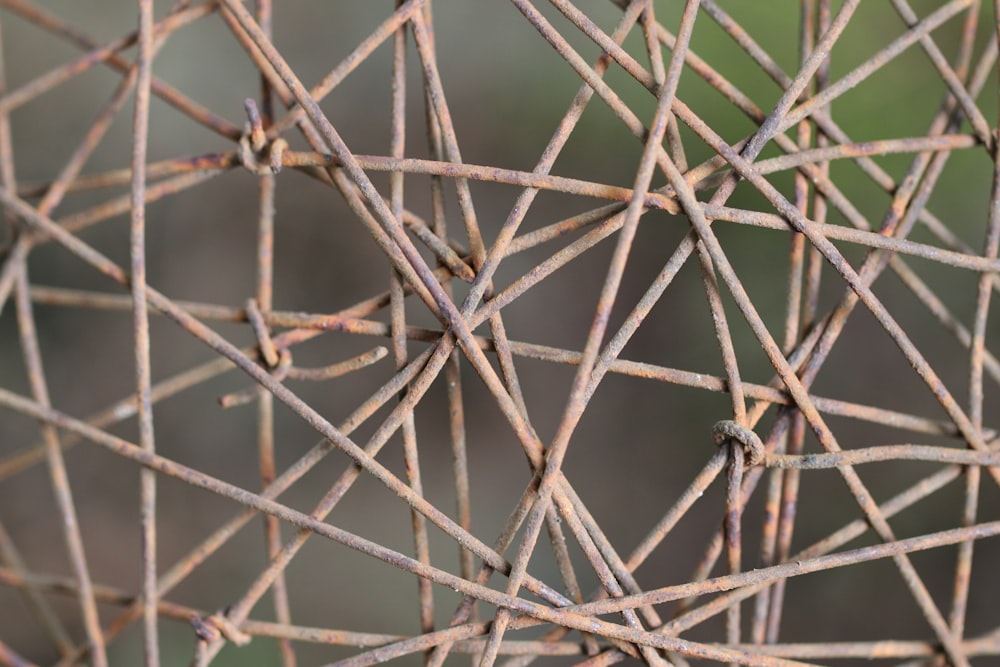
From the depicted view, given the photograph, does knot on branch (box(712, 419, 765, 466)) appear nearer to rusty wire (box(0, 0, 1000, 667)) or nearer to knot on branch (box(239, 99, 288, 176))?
rusty wire (box(0, 0, 1000, 667))

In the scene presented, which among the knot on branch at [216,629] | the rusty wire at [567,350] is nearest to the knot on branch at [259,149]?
the rusty wire at [567,350]

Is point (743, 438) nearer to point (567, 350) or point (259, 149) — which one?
point (567, 350)

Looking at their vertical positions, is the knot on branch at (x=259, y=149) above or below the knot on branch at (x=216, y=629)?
above

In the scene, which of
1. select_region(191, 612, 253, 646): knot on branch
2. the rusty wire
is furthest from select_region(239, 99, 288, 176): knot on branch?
select_region(191, 612, 253, 646): knot on branch

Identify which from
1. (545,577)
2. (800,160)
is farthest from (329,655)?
(800,160)

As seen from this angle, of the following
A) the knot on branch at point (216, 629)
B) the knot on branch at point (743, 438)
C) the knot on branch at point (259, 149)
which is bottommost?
the knot on branch at point (216, 629)

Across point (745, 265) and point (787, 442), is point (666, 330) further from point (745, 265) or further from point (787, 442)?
point (787, 442)

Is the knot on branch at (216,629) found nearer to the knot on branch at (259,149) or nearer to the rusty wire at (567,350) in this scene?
the rusty wire at (567,350)
